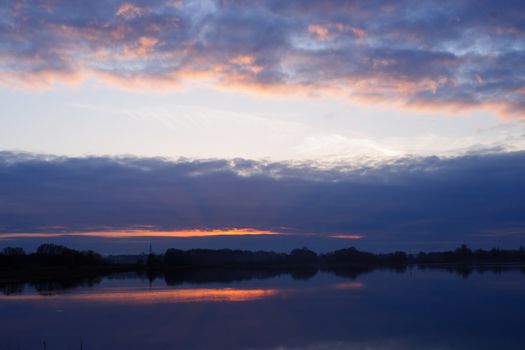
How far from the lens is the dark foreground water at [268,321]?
16125 millimetres

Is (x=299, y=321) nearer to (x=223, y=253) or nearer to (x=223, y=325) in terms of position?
(x=223, y=325)

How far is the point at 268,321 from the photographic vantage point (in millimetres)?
20578

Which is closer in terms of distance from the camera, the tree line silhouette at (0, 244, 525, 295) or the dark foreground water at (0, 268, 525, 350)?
the dark foreground water at (0, 268, 525, 350)

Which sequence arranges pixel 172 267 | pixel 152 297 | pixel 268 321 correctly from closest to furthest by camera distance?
pixel 268 321
pixel 152 297
pixel 172 267

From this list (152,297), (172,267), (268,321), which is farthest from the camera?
(172,267)

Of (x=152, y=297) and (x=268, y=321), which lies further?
(x=152, y=297)

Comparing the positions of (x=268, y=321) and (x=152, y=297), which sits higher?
(x=268, y=321)

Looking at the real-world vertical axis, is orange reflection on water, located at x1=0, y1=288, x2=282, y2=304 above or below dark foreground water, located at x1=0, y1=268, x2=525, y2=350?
below

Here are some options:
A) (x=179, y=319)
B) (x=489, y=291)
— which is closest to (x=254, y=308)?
(x=179, y=319)

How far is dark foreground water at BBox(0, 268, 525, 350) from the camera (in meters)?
16.1

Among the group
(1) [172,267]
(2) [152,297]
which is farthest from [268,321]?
(1) [172,267]

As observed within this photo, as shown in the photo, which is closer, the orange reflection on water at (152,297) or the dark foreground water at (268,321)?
the dark foreground water at (268,321)

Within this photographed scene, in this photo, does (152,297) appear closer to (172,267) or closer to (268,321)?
(268,321)

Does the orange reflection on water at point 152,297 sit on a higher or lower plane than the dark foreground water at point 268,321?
lower
